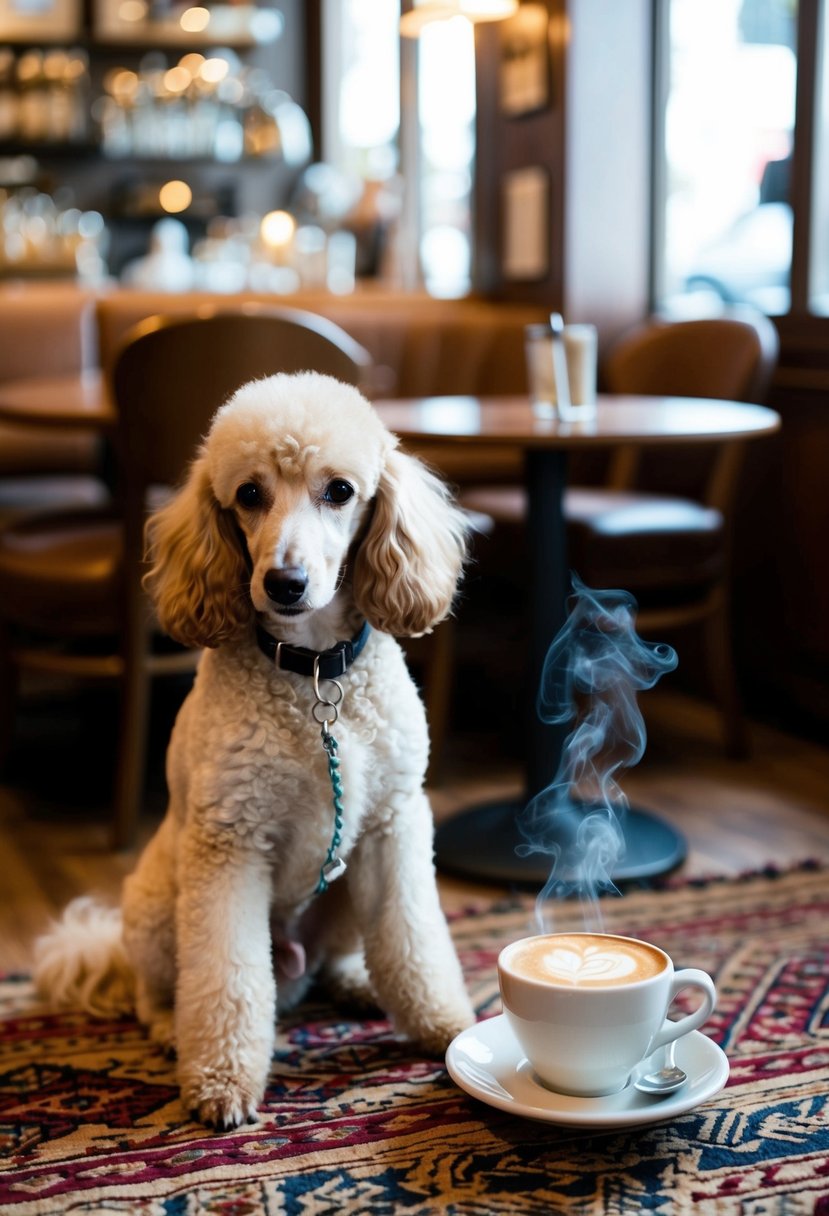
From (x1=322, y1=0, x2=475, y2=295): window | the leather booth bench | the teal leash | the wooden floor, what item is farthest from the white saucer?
(x1=322, y1=0, x2=475, y2=295): window

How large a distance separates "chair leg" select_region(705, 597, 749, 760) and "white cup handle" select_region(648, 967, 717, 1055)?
184 cm

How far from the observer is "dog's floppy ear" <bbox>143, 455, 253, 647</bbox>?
164cm

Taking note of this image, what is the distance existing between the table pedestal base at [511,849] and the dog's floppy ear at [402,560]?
957 millimetres

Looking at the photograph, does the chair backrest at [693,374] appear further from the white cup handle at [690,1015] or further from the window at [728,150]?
the white cup handle at [690,1015]

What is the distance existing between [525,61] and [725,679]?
202 cm

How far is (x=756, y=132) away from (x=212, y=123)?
9.67 ft

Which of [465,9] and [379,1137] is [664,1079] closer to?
[379,1137]

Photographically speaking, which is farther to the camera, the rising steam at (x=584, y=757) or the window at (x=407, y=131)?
the window at (x=407, y=131)

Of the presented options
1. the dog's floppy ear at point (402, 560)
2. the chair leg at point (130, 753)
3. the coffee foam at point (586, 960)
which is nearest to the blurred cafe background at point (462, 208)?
the chair leg at point (130, 753)

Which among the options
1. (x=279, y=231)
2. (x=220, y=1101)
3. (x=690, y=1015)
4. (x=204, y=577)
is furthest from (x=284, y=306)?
(x=690, y=1015)

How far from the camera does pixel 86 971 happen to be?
2.03 meters

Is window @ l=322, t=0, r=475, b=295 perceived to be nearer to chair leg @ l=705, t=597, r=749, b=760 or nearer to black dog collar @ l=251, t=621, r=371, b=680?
chair leg @ l=705, t=597, r=749, b=760

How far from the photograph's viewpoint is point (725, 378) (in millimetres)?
3277

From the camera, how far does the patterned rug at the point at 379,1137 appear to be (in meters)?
1.48
